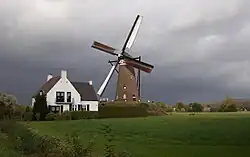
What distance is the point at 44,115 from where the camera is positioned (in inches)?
2311

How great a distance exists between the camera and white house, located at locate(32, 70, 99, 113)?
74875mm

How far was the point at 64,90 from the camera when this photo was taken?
75812 millimetres

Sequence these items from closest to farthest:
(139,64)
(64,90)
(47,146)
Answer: (47,146)
(139,64)
(64,90)

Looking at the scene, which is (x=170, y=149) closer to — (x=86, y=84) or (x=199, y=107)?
(x=86, y=84)

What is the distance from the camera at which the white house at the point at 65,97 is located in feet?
246

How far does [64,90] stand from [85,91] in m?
4.99

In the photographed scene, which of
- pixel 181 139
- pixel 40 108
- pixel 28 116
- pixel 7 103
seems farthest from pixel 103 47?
pixel 181 139

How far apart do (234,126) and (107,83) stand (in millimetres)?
42723

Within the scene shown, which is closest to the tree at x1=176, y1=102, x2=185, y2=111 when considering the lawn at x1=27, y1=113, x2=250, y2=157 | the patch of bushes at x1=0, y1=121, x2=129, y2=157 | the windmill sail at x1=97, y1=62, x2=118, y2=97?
the windmill sail at x1=97, y1=62, x2=118, y2=97

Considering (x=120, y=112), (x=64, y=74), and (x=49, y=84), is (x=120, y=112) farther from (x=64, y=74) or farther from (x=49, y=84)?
(x=49, y=84)

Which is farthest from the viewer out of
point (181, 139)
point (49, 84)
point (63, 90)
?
point (49, 84)

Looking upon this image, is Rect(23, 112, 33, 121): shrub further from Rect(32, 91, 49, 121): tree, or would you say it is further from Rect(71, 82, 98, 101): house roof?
Rect(71, 82, 98, 101): house roof

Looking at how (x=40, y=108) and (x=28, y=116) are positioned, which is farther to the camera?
(x=40, y=108)

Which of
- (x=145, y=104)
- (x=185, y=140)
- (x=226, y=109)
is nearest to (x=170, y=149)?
(x=185, y=140)
